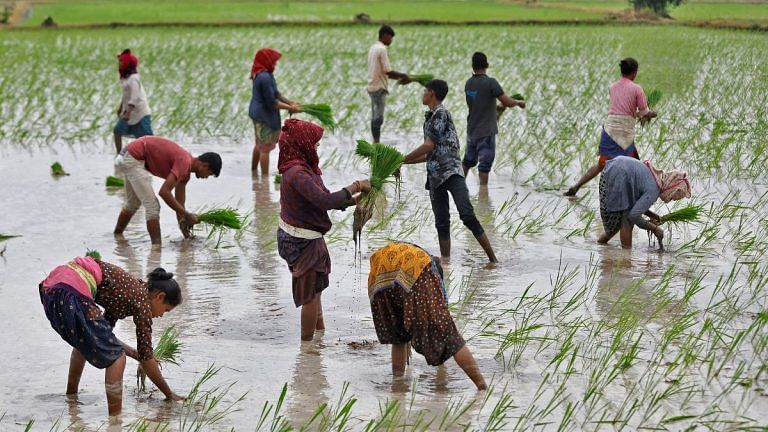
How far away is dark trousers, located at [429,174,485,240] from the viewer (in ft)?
22.2

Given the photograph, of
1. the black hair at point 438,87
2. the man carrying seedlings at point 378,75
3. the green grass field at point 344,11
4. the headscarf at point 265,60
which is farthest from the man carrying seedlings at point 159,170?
the green grass field at point 344,11

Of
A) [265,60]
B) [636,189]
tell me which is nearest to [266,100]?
[265,60]

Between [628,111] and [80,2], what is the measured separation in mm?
35419

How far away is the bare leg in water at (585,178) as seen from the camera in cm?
870

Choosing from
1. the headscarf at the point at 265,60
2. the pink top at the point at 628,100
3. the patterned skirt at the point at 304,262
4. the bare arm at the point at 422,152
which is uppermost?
the headscarf at the point at 265,60

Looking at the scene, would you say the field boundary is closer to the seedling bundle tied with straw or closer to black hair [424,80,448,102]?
black hair [424,80,448,102]

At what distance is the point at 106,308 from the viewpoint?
15.0ft

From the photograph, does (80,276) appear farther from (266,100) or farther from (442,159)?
(266,100)

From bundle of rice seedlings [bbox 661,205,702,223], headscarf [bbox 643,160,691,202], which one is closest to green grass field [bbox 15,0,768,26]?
bundle of rice seedlings [bbox 661,205,702,223]

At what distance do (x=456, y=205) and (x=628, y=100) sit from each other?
6.69ft

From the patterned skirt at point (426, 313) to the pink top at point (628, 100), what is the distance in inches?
157

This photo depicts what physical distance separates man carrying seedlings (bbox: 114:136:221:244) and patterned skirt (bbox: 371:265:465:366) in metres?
2.67

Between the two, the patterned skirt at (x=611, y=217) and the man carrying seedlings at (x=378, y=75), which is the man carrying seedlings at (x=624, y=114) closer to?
the patterned skirt at (x=611, y=217)

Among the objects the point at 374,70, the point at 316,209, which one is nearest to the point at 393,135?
the point at 374,70
